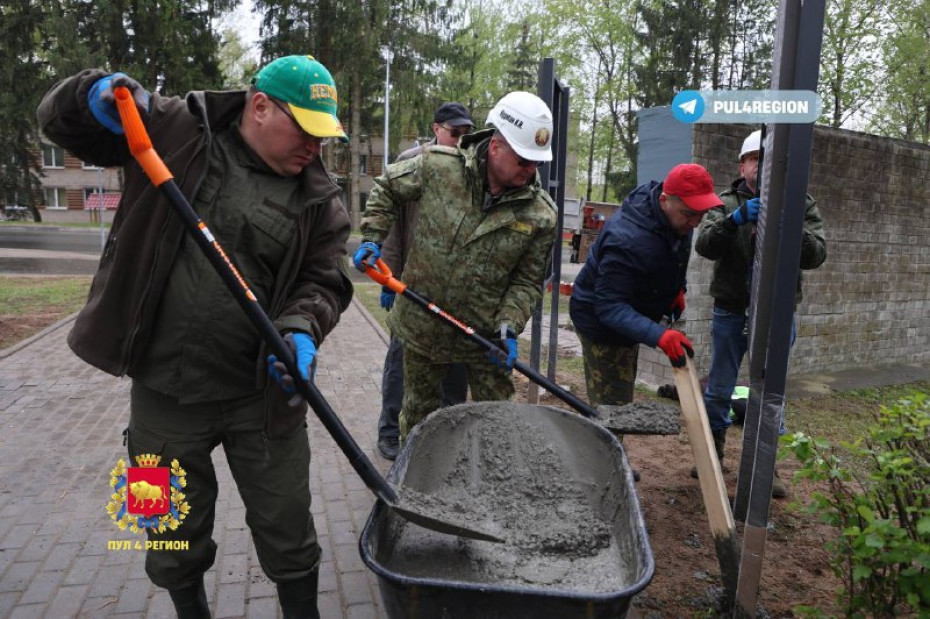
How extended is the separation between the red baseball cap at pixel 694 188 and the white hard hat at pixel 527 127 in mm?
682

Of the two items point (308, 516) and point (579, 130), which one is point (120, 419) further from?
point (579, 130)

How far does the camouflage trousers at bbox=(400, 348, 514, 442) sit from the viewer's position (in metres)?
3.26

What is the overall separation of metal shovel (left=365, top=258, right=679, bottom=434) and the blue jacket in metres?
0.36

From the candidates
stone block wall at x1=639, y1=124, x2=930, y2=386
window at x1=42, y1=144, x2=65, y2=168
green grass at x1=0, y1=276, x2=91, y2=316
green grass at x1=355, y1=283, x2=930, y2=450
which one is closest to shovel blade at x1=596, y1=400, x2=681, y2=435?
green grass at x1=355, y1=283, x2=930, y2=450

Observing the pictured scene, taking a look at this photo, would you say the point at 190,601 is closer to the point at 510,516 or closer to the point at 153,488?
the point at 153,488

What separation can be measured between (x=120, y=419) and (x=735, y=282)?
4.40 m

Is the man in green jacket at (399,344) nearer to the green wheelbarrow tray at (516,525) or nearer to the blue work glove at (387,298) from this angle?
the blue work glove at (387,298)

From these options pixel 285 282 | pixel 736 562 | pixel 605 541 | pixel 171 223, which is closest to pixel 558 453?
pixel 605 541

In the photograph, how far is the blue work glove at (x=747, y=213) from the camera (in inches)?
132

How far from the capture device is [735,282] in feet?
12.7

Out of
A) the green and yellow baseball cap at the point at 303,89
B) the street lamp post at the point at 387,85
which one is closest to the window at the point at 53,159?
the street lamp post at the point at 387,85

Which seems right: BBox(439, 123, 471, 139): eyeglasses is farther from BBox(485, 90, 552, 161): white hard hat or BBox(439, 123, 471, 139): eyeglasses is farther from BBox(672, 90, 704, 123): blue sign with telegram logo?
BBox(672, 90, 704, 123): blue sign with telegram logo

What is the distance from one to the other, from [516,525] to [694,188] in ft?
5.79

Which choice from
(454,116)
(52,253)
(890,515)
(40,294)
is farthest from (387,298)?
(52,253)
